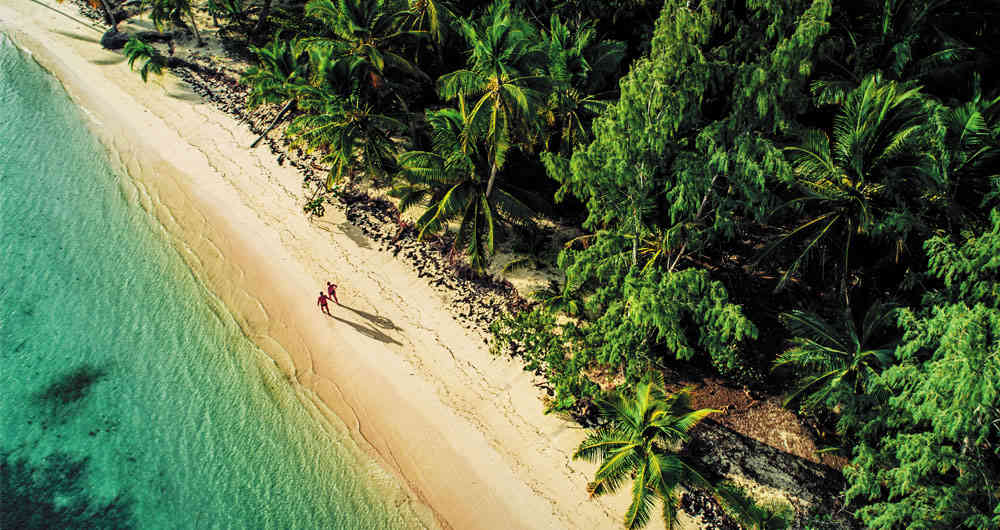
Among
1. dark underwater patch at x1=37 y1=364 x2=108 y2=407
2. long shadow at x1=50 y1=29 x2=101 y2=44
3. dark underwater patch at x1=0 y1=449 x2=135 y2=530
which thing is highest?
long shadow at x1=50 y1=29 x2=101 y2=44

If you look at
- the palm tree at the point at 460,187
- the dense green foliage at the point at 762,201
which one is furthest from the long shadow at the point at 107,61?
the palm tree at the point at 460,187

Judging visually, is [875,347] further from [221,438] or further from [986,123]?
[221,438]

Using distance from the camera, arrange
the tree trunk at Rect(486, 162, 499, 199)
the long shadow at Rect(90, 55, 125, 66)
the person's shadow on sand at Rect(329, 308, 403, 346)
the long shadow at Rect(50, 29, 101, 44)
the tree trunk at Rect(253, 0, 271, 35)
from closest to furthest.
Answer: the person's shadow on sand at Rect(329, 308, 403, 346), the tree trunk at Rect(486, 162, 499, 199), the long shadow at Rect(90, 55, 125, 66), the tree trunk at Rect(253, 0, 271, 35), the long shadow at Rect(50, 29, 101, 44)

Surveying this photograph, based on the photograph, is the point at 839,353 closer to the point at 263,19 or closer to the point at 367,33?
the point at 367,33

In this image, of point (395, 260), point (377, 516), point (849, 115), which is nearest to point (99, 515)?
point (377, 516)

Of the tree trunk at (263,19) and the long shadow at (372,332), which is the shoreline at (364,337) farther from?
the tree trunk at (263,19)

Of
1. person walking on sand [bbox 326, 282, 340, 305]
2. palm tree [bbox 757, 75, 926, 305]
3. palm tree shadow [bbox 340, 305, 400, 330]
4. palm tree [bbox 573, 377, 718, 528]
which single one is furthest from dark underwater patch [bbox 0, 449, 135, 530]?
palm tree [bbox 757, 75, 926, 305]

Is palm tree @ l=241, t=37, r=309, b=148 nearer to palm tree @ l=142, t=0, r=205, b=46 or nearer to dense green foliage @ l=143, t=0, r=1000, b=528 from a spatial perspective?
dense green foliage @ l=143, t=0, r=1000, b=528

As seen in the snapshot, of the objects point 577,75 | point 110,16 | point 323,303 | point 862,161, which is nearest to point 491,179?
point 577,75
